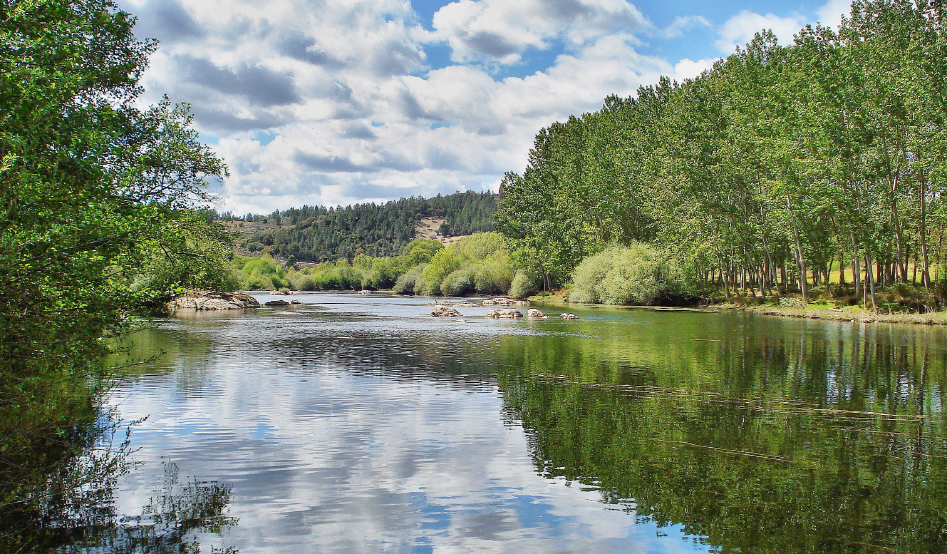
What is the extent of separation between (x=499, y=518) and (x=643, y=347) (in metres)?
24.8

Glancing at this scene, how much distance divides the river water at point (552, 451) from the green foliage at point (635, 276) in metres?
44.1

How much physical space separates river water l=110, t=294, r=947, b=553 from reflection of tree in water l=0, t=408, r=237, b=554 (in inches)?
7.1

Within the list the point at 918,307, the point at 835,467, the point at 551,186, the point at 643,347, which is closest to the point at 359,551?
the point at 835,467

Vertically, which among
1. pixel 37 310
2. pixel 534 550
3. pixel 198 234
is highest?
pixel 198 234

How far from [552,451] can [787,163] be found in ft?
162

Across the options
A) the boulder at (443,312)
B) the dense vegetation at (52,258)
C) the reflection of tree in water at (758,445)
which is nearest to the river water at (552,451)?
the reflection of tree in water at (758,445)

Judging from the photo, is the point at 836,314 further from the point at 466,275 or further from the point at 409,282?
→ the point at 409,282

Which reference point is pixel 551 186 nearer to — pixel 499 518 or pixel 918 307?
pixel 918 307

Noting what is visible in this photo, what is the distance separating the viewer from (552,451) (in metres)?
14.3

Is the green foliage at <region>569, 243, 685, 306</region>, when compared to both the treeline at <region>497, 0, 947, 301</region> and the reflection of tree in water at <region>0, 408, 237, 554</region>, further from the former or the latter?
the reflection of tree in water at <region>0, 408, 237, 554</region>

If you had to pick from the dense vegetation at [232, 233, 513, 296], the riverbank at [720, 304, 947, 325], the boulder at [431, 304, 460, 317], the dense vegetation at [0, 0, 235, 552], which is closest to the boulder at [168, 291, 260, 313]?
the dense vegetation at [232, 233, 513, 296]

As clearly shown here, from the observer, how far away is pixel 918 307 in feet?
164

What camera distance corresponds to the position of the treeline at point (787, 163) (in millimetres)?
47844

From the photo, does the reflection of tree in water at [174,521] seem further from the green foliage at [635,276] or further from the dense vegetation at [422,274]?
the green foliage at [635,276]
